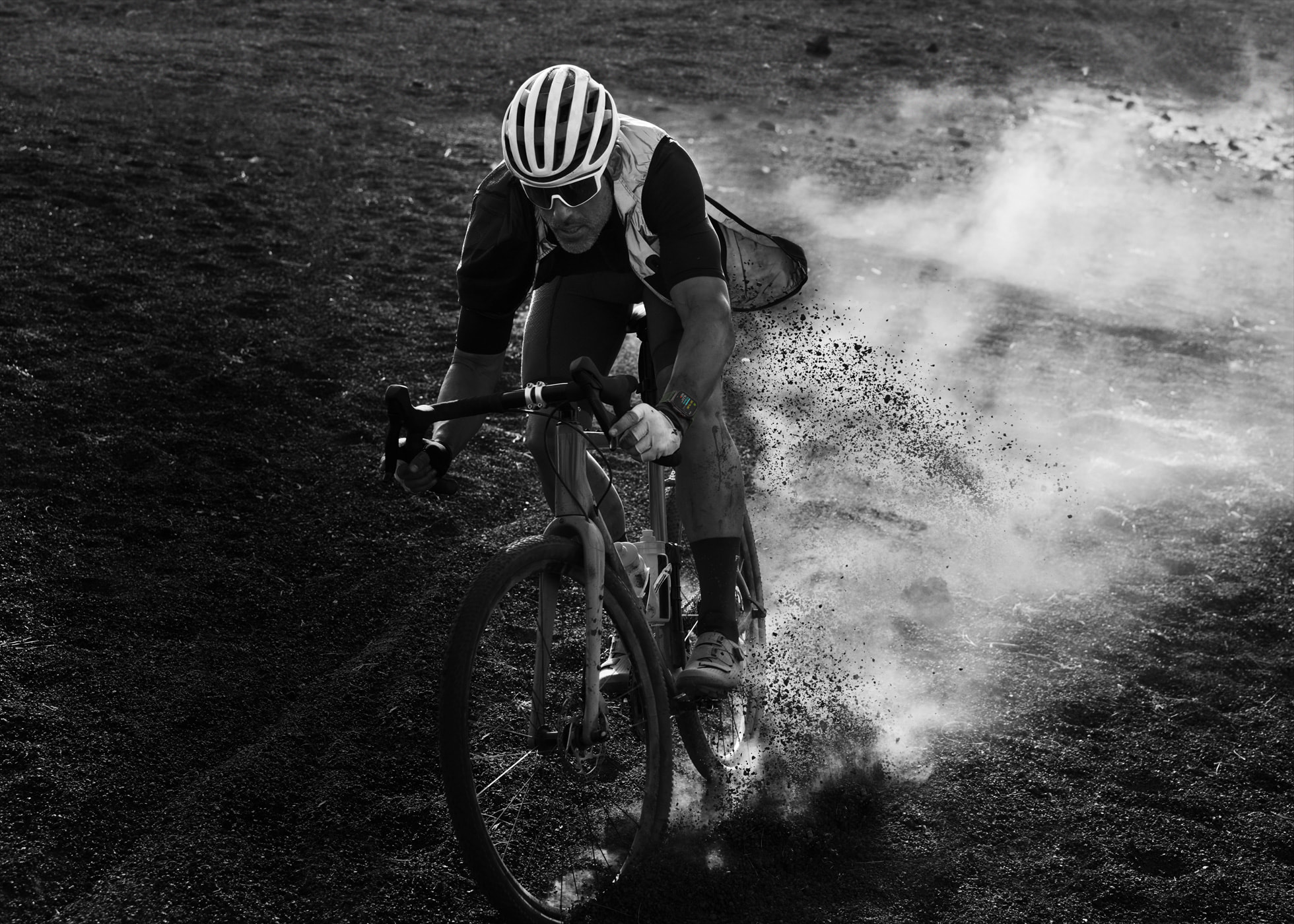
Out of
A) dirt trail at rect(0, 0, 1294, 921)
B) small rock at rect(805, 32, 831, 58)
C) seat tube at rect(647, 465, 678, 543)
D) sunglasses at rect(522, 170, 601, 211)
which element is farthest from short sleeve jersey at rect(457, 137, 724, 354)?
small rock at rect(805, 32, 831, 58)

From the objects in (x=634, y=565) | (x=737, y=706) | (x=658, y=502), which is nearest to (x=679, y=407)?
(x=634, y=565)

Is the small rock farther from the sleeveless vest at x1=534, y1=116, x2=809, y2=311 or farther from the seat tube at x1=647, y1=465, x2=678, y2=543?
the seat tube at x1=647, y1=465, x2=678, y2=543

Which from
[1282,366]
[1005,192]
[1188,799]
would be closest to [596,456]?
[1188,799]

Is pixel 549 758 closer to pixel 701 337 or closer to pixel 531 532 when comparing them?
pixel 701 337

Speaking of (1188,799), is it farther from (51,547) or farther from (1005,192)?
(1005,192)

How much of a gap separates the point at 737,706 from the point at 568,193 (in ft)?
5.85

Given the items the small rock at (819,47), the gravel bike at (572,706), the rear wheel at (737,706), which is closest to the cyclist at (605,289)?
the gravel bike at (572,706)

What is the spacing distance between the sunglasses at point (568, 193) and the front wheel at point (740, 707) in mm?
1111

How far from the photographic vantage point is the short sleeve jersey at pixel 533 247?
3621 millimetres

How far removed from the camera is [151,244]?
8.34 metres

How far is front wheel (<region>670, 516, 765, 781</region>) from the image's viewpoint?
393 cm

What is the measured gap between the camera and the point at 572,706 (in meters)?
3.42

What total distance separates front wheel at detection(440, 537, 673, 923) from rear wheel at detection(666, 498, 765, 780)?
175 millimetres

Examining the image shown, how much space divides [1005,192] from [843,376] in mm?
4762
